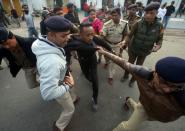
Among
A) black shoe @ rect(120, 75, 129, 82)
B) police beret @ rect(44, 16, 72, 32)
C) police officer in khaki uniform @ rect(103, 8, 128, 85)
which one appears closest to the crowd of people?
police beret @ rect(44, 16, 72, 32)

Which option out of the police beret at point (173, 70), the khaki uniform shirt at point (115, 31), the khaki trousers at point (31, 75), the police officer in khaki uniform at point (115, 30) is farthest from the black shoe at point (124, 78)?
the police beret at point (173, 70)

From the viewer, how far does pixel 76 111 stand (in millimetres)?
2955

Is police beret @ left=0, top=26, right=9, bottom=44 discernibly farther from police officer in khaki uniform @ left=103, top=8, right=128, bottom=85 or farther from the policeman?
police officer in khaki uniform @ left=103, top=8, right=128, bottom=85

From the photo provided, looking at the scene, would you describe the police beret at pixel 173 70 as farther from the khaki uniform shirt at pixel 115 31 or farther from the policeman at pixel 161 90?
the khaki uniform shirt at pixel 115 31

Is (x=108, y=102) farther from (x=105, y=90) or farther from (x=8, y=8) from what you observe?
(x=8, y=8)

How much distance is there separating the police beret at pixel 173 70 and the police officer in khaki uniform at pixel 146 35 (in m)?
1.80

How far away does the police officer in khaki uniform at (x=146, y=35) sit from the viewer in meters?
2.81

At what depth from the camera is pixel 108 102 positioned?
3.21 meters

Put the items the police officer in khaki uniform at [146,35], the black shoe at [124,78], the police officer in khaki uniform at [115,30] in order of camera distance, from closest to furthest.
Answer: the police officer in khaki uniform at [146,35]
the police officer in khaki uniform at [115,30]
the black shoe at [124,78]

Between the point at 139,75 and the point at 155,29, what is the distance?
5.53 feet

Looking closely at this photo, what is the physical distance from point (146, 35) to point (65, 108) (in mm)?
2159

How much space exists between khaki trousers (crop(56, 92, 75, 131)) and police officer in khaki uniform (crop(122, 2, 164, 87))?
1.86m

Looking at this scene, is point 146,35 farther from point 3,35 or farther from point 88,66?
point 3,35

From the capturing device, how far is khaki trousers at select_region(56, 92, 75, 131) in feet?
6.56
